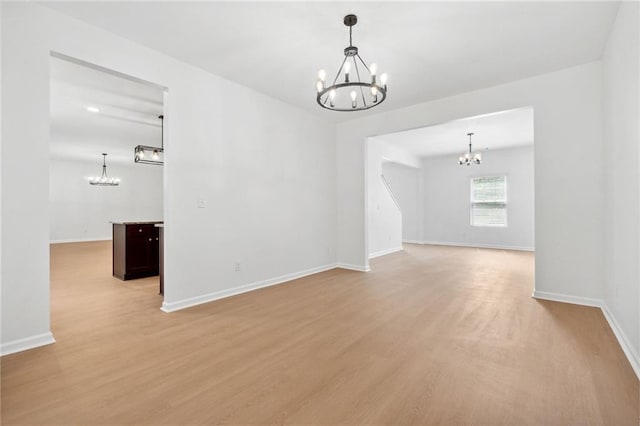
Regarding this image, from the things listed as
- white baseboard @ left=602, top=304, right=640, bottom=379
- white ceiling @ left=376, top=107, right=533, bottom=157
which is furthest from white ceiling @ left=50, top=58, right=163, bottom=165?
white baseboard @ left=602, top=304, right=640, bottom=379

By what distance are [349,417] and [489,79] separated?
422 cm

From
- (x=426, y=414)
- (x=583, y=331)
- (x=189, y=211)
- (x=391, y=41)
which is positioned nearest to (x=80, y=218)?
(x=189, y=211)

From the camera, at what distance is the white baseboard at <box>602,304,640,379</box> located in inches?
80.0

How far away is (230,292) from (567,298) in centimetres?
418

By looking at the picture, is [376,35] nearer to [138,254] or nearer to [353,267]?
[353,267]

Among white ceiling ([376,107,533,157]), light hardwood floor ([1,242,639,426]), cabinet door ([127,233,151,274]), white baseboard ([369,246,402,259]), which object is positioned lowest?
light hardwood floor ([1,242,639,426])

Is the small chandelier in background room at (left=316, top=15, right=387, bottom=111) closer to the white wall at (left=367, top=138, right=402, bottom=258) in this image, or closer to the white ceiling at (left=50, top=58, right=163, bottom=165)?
the white ceiling at (left=50, top=58, right=163, bottom=165)

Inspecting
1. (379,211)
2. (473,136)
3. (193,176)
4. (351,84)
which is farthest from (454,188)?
(193,176)

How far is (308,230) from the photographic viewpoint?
204 inches

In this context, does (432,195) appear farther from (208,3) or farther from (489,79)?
(208,3)

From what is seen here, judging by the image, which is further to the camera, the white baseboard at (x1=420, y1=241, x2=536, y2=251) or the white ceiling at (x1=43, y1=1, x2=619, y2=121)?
the white baseboard at (x1=420, y1=241, x2=536, y2=251)

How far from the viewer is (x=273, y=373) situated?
2027mm

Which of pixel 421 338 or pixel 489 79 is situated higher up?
pixel 489 79

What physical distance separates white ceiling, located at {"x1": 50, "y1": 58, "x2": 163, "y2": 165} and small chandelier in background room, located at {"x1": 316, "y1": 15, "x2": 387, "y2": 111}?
2.29 m
